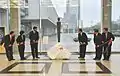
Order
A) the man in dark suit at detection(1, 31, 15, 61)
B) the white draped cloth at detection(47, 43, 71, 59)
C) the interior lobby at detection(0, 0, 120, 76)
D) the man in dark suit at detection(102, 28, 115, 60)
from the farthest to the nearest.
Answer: the interior lobby at detection(0, 0, 120, 76) → the white draped cloth at detection(47, 43, 71, 59) → the man in dark suit at detection(1, 31, 15, 61) → the man in dark suit at detection(102, 28, 115, 60)

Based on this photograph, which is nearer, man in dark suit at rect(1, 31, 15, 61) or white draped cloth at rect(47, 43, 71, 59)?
man in dark suit at rect(1, 31, 15, 61)

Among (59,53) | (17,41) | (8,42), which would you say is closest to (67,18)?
(59,53)

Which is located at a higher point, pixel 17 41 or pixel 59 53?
pixel 17 41

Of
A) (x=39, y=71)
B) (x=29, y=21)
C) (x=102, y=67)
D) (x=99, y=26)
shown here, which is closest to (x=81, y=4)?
(x=99, y=26)

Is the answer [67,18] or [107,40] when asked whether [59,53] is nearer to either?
Answer: [107,40]

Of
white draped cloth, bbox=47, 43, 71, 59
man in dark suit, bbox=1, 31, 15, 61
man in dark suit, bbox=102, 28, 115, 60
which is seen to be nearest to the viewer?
man in dark suit, bbox=102, 28, 115, 60

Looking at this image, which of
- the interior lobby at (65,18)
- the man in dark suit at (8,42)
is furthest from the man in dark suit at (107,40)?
the man in dark suit at (8,42)

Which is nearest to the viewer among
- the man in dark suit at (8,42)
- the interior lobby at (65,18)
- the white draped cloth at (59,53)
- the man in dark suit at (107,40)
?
the man in dark suit at (107,40)

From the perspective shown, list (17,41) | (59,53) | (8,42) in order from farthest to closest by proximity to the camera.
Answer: (59,53)
(17,41)
(8,42)

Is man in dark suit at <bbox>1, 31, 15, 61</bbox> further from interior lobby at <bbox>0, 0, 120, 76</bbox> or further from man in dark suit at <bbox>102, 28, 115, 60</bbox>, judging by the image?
man in dark suit at <bbox>102, 28, 115, 60</bbox>

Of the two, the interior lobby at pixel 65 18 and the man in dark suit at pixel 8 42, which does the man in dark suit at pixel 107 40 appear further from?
the man in dark suit at pixel 8 42

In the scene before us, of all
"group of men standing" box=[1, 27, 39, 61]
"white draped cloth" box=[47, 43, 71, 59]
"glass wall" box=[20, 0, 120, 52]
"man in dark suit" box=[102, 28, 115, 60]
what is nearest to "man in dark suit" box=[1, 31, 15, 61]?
"group of men standing" box=[1, 27, 39, 61]

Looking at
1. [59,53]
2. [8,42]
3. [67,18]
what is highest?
[67,18]

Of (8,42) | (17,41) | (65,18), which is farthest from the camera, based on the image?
(65,18)
